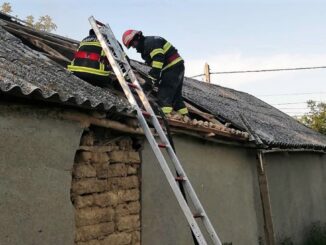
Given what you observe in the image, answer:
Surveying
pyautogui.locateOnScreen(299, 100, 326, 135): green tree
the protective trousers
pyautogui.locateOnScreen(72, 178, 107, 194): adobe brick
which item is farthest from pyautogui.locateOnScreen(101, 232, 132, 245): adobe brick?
pyautogui.locateOnScreen(299, 100, 326, 135): green tree

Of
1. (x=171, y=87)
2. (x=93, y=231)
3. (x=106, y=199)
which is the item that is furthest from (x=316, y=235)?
(x=93, y=231)

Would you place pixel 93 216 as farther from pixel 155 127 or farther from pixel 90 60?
pixel 90 60

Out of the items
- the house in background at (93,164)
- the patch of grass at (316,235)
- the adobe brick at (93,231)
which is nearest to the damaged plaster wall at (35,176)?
the house in background at (93,164)

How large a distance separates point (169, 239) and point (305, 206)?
5548 mm

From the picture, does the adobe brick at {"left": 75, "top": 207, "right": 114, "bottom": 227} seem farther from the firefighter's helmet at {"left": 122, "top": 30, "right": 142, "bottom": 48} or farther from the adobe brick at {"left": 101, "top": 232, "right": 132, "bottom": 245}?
the firefighter's helmet at {"left": 122, "top": 30, "right": 142, "bottom": 48}

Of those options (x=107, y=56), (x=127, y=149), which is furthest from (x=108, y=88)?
(x=127, y=149)

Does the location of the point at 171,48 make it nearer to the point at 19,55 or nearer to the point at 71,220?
the point at 19,55

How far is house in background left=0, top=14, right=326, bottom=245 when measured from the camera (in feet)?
11.4

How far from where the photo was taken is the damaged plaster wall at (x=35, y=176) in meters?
3.35

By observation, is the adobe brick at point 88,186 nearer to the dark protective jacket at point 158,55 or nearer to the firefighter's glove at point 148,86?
the dark protective jacket at point 158,55

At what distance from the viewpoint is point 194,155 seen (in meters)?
6.11

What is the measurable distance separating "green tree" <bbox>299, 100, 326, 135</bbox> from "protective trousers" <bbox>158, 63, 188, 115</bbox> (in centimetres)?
1364

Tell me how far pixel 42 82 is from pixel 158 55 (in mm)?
2310

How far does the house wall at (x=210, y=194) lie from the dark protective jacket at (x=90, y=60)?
108 cm
